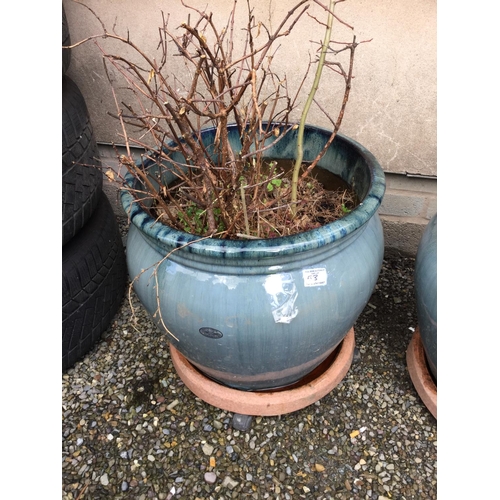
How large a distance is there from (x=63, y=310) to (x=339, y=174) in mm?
1078

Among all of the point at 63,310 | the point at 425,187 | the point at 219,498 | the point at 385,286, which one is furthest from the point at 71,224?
the point at 425,187

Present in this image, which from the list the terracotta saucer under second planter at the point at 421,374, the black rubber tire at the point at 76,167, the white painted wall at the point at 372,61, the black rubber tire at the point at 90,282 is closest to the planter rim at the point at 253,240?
the black rubber tire at the point at 76,167

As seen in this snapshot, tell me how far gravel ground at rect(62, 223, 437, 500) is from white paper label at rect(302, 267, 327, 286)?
2.12 ft

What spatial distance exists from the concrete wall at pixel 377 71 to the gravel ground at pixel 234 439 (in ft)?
2.49

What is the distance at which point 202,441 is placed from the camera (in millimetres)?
1472

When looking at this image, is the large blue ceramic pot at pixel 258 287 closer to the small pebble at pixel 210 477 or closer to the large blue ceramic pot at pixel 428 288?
the large blue ceramic pot at pixel 428 288

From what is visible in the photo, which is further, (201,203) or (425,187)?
(425,187)

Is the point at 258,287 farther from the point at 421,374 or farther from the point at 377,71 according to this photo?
the point at 377,71

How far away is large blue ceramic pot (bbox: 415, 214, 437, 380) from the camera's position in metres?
→ 1.29

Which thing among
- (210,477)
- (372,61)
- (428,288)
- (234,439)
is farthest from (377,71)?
(210,477)

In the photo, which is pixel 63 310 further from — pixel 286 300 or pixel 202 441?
pixel 286 300

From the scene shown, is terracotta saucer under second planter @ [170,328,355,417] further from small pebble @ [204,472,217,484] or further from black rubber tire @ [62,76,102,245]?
black rubber tire @ [62,76,102,245]

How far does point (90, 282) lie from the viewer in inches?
65.2

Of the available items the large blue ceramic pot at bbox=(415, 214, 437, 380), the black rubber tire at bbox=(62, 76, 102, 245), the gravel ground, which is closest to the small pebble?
the gravel ground
